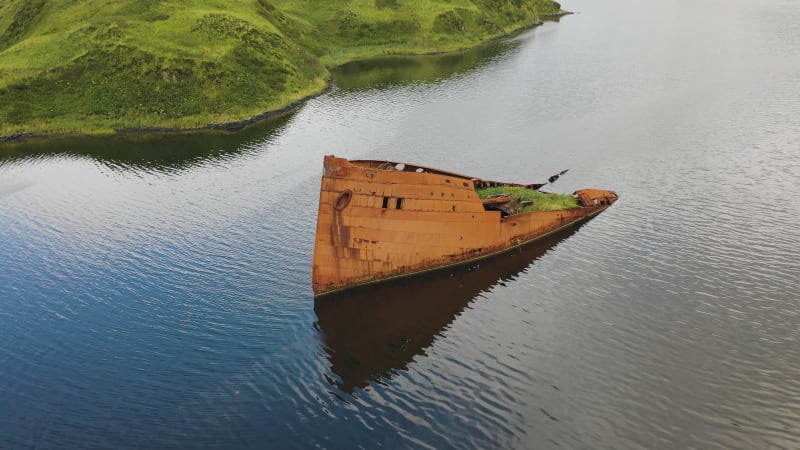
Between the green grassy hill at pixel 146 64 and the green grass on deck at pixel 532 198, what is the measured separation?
Result: 52.3 m

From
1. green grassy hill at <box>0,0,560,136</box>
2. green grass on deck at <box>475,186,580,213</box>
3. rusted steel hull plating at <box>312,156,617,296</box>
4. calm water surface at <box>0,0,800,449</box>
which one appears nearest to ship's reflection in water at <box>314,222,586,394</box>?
calm water surface at <box>0,0,800,449</box>

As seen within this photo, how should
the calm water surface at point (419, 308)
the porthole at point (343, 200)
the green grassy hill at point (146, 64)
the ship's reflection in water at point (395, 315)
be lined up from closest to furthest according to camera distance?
the calm water surface at point (419, 308) < the ship's reflection in water at point (395, 315) < the porthole at point (343, 200) < the green grassy hill at point (146, 64)

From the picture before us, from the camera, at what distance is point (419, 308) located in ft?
106

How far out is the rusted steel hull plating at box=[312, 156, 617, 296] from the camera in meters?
32.3

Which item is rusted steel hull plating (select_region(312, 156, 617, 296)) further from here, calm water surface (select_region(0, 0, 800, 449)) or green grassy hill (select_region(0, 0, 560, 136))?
green grassy hill (select_region(0, 0, 560, 136))

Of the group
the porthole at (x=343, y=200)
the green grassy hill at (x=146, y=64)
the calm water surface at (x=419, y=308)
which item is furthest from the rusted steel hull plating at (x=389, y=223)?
the green grassy hill at (x=146, y=64)

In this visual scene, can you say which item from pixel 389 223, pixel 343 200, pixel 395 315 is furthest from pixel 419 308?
pixel 343 200

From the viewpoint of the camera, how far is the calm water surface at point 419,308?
23.1 m

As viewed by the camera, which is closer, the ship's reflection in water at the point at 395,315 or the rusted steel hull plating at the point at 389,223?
the ship's reflection in water at the point at 395,315

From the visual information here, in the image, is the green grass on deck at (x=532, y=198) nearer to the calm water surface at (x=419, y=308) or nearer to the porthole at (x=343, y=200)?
the calm water surface at (x=419, y=308)

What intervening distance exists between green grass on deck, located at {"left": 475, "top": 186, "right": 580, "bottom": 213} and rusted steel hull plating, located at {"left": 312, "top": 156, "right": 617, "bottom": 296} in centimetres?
391

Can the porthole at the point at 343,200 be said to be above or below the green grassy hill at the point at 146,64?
below

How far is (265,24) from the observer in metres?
105

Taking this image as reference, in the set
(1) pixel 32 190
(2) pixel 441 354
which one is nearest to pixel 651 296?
(2) pixel 441 354
